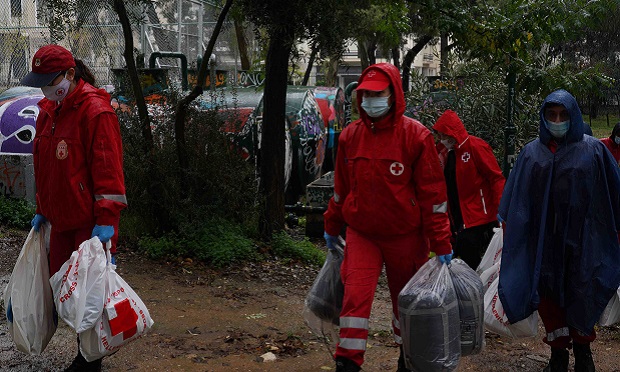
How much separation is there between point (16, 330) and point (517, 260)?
282 centimetres

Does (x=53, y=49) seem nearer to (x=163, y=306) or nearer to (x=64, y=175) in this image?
(x=64, y=175)

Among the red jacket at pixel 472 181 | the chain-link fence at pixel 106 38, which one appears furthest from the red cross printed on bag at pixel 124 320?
the chain-link fence at pixel 106 38

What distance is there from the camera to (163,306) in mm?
6410

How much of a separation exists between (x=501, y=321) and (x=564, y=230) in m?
0.74

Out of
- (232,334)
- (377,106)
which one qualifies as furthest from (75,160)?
(232,334)

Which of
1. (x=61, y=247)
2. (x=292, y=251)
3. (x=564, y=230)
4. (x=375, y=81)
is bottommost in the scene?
(x=292, y=251)

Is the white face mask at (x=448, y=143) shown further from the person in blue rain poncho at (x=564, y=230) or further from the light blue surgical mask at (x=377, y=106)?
the light blue surgical mask at (x=377, y=106)

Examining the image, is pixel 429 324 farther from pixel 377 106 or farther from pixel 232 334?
pixel 232 334

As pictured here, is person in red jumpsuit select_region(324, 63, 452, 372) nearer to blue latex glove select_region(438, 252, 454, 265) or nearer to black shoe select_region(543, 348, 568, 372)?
blue latex glove select_region(438, 252, 454, 265)

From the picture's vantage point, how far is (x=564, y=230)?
15.5 feet

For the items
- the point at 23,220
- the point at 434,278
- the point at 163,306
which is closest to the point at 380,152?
the point at 434,278

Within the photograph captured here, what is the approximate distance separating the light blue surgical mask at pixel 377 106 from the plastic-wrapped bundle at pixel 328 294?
2.89 ft

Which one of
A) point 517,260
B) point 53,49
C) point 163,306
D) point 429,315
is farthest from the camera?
point 163,306

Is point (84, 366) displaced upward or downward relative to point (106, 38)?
downward
